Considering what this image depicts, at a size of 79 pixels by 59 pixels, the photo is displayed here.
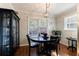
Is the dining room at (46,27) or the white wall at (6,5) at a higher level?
the white wall at (6,5)

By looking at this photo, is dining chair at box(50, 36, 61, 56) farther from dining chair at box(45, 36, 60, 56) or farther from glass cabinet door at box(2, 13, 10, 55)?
glass cabinet door at box(2, 13, 10, 55)

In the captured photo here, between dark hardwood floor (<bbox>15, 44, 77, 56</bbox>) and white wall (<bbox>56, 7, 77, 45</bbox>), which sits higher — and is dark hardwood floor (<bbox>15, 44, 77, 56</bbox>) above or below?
below

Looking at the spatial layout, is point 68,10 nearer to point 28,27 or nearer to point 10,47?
point 28,27

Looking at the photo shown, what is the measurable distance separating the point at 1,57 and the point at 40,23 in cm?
101

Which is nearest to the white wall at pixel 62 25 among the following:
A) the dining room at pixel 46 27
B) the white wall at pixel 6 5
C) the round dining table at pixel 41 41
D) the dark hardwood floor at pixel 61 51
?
the dining room at pixel 46 27

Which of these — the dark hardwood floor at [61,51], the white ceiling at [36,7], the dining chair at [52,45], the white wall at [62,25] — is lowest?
the dark hardwood floor at [61,51]

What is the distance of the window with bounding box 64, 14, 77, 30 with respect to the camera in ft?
7.39

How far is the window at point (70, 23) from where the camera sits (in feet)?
7.39

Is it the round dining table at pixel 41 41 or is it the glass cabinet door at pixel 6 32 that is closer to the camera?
the glass cabinet door at pixel 6 32

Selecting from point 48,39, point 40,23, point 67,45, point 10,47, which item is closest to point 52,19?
point 40,23

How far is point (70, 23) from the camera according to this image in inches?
90.4

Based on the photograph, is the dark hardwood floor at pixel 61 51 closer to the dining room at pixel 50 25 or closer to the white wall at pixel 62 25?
A: the dining room at pixel 50 25

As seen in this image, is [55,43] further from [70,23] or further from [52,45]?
[70,23]

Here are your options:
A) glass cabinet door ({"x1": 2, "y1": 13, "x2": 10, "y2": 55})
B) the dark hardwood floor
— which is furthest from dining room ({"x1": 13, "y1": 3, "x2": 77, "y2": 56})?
glass cabinet door ({"x1": 2, "y1": 13, "x2": 10, "y2": 55})
